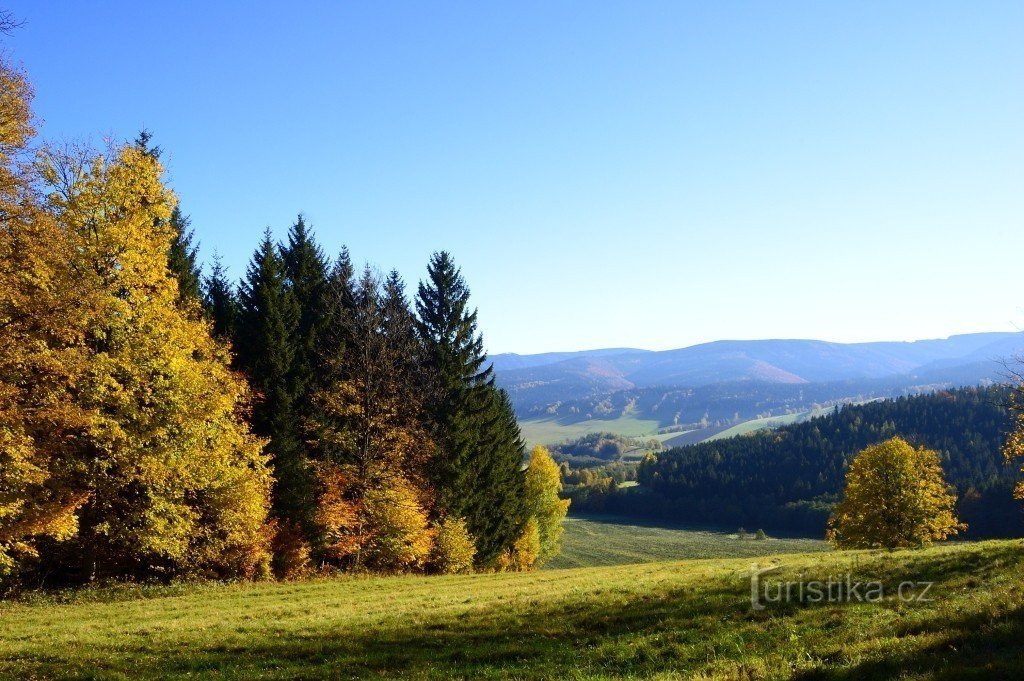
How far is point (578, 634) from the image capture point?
54.6 feet

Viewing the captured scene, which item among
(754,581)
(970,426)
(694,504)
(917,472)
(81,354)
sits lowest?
(694,504)

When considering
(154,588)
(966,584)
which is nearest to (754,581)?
(966,584)

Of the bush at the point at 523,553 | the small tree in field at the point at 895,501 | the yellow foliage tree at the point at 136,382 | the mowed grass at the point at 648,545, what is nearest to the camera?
the yellow foliage tree at the point at 136,382

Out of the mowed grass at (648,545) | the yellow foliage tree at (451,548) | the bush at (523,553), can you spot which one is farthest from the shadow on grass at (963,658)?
the mowed grass at (648,545)

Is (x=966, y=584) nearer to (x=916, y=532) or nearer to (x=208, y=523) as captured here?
(x=208, y=523)

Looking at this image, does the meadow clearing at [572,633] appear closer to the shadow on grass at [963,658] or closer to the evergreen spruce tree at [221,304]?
the shadow on grass at [963,658]

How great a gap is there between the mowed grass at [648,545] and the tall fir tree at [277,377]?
66020 mm

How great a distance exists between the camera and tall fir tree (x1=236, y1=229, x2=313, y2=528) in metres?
35.4

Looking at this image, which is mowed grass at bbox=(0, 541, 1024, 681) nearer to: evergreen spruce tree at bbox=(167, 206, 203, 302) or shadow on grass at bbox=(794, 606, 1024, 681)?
shadow on grass at bbox=(794, 606, 1024, 681)

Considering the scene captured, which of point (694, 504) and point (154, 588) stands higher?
point (154, 588)

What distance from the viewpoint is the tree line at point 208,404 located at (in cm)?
2042

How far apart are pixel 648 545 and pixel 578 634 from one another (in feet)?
374

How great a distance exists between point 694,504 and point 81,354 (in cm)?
18754

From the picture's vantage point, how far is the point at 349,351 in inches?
1581
